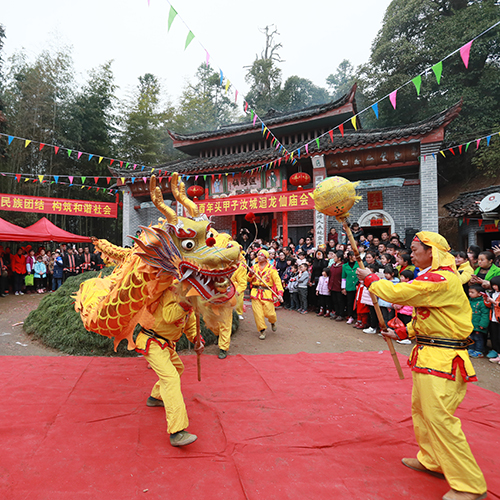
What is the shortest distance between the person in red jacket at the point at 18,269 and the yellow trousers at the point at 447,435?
12.0 metres

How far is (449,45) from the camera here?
46.8 ft

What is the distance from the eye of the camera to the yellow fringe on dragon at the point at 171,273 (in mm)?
2201

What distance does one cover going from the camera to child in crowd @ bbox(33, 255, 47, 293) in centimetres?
1080

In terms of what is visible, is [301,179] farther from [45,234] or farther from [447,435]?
[447,435]

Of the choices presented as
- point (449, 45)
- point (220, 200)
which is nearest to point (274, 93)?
point (449, 45)

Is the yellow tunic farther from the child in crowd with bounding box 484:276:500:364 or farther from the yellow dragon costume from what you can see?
the child in crowd with bounding box 484:276:500:364

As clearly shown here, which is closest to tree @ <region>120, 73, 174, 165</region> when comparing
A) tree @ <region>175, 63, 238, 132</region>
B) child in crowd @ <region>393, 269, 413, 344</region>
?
tree @ <region>175, 63, 238, 132</region>

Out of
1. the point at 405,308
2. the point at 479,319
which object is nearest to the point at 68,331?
the point at 405,308

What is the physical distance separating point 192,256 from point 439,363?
171 cm

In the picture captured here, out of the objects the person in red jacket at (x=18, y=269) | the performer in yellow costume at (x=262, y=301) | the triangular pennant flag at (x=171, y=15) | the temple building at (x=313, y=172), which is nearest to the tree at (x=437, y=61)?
the temple building at (x=313, y=172)

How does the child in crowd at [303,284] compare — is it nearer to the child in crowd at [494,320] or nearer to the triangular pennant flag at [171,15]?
the child in crowd at [494,320]

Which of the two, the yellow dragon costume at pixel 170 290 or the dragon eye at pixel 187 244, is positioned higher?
the dragon eye at pixel 187 244

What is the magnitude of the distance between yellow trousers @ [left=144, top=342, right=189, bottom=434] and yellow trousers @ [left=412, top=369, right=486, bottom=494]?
1616 mm

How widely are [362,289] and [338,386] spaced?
2982 mm
